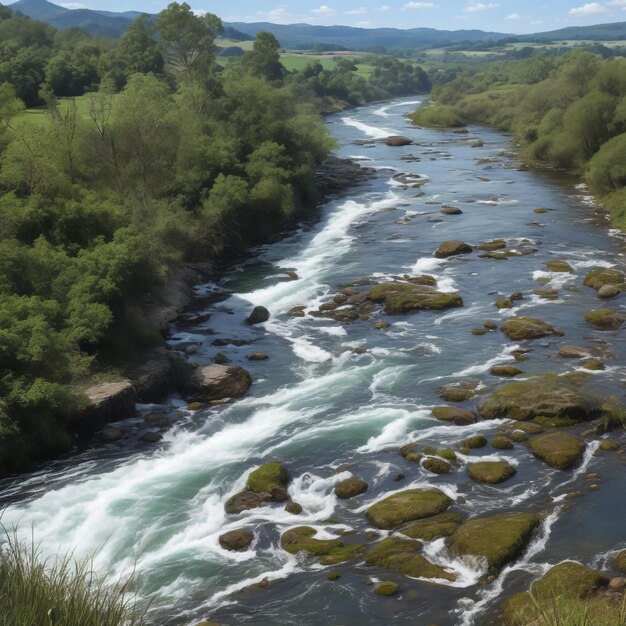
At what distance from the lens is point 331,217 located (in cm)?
6825

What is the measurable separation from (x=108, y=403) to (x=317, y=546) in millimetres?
12971

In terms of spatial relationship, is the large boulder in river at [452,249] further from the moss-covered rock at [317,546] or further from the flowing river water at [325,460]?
the moss-covered rock at [317,546]

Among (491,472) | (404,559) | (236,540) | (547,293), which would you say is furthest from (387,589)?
(547,293)

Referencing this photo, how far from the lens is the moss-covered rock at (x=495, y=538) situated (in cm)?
2075

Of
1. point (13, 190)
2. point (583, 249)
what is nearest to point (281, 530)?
point (13, 190)

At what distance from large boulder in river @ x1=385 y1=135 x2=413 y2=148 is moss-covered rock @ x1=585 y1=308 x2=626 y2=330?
246 ft

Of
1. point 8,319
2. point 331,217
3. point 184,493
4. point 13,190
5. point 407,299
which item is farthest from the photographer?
point 331,217

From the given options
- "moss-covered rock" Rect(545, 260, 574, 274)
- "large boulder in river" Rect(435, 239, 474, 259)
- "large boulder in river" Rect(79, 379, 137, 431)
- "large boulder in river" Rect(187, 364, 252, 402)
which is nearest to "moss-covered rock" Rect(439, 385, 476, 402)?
"large boulder in river" Rect(187, 364, 252, 402)

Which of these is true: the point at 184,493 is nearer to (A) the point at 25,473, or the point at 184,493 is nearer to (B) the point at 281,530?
(B) the point at 281,530

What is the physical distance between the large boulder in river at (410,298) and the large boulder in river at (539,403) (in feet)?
41.4

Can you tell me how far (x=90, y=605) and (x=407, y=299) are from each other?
3547 cm

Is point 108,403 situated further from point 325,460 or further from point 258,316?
point 258,316

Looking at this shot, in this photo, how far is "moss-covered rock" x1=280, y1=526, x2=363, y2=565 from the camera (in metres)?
21.6

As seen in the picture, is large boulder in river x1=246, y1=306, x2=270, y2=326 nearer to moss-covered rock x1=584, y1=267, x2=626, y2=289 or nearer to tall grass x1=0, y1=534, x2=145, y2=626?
moss-covered rock x1=584, y1=267, x2=626, y2=289
